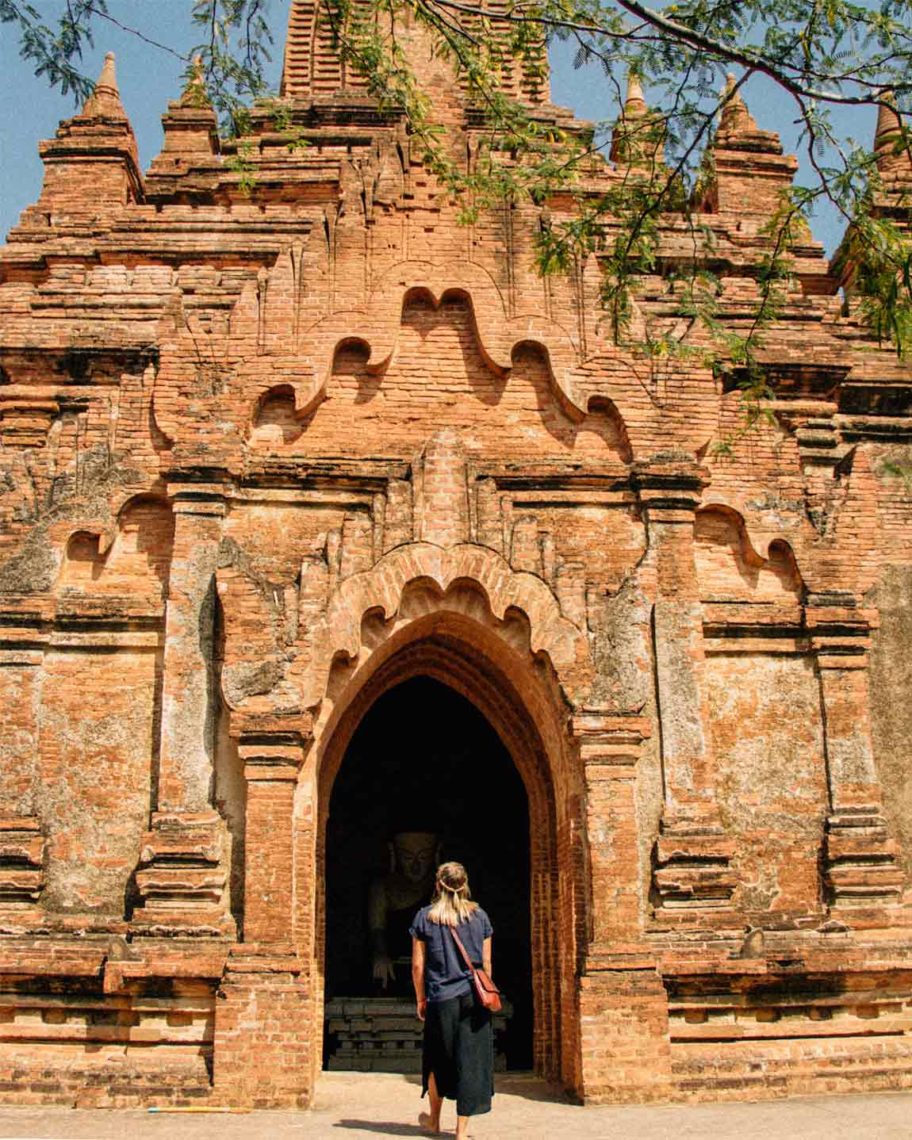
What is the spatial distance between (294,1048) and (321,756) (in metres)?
2.44

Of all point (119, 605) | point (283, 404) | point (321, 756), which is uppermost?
point (283, 404)

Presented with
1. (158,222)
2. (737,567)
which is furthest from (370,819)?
(158,222)

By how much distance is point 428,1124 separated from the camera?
360 inches

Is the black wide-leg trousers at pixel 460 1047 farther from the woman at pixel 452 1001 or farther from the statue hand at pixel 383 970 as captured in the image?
the statue hand at pixel 383 970

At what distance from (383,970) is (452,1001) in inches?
263

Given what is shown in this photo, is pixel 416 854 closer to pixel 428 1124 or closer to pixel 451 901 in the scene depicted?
pixel 428 1124

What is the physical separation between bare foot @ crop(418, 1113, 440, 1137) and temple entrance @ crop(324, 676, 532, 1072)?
5.48m

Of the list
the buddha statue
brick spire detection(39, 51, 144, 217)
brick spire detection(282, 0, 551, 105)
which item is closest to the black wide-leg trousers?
the buddha statue

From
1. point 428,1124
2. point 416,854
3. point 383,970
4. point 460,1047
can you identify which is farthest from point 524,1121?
point 416,854

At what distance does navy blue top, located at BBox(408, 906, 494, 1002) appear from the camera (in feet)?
27.9

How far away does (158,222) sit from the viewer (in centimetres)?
1315

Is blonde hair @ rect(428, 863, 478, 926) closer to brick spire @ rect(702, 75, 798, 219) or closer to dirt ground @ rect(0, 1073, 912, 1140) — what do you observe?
dirt ground @ rect(0, 1073, 912, 1140)

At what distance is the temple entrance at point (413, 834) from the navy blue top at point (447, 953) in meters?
6.45

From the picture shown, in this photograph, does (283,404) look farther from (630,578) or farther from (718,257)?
(718,257)
